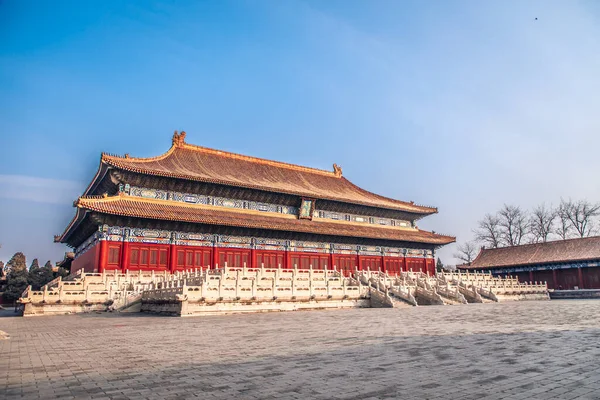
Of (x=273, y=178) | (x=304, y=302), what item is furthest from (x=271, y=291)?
(x=273, y=178)

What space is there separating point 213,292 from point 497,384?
14687 mm

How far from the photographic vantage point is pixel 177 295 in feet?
57.5

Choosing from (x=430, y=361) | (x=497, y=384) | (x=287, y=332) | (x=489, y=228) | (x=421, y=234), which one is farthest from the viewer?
(x=489, y=228)

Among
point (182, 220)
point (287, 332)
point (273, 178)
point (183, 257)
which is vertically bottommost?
point (287, 332)

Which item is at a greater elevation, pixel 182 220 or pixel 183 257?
pixel 182 220

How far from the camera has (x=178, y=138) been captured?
3856cm

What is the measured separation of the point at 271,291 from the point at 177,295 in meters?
4.67

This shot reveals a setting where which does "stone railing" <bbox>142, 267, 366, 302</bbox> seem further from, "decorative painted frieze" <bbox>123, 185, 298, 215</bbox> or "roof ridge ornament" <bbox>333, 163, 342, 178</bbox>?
"roof ridge ornament" <bbox>333, 163, 342, 178</bbox>

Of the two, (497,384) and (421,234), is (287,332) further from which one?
(421,234)

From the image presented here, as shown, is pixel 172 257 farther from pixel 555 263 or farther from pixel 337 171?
pixel 555 263

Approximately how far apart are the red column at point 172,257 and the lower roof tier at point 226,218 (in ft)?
8.05

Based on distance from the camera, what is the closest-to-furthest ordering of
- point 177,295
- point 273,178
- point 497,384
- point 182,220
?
point 497,384 → point 177,295 → point 182,220 → point 273,178

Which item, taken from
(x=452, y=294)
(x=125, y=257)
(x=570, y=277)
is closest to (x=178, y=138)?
(x=125, y=257)

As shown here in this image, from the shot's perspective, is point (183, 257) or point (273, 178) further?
point (273, 178)
